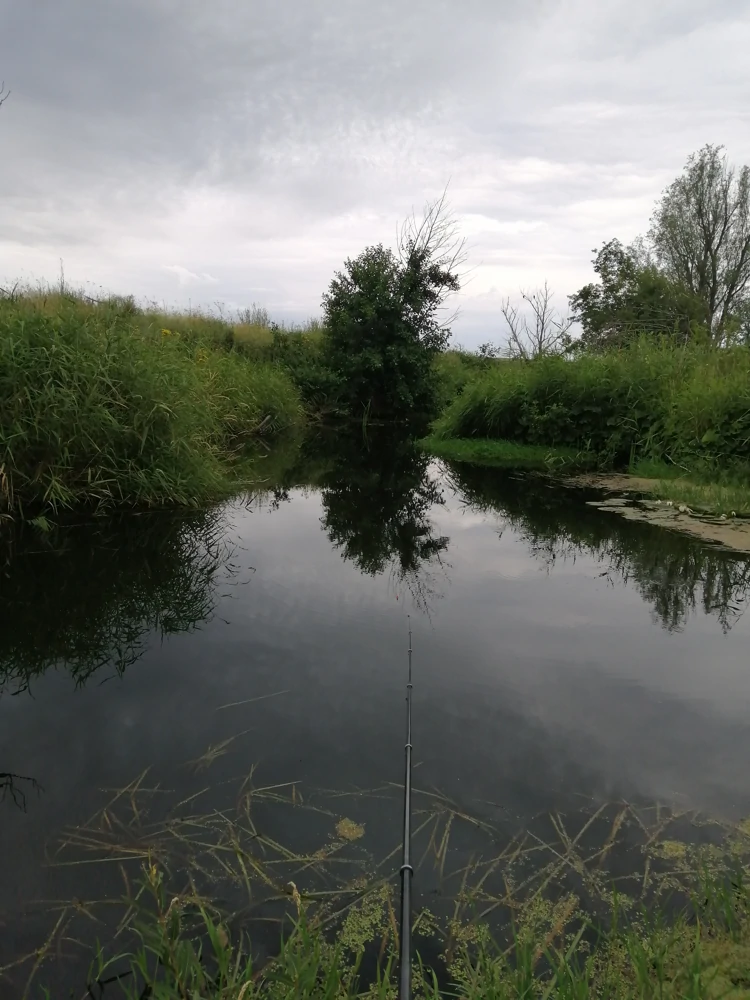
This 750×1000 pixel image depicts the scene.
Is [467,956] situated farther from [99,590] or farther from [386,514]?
[386,514]

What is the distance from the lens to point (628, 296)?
2880 centimetres

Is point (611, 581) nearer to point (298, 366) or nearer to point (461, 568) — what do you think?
point (461, 568)

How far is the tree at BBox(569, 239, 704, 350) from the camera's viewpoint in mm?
26188

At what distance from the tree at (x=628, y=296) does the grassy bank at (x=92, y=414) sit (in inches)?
838

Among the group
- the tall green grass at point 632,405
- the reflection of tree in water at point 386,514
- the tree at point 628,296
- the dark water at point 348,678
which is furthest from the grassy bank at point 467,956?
the tree at point 628,296

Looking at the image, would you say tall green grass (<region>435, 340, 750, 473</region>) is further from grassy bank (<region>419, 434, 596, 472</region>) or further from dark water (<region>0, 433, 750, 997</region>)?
dark water (<region>0, 433, 750, 997</region>)

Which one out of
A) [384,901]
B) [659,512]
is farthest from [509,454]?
[384,901]

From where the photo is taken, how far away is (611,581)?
5.09m

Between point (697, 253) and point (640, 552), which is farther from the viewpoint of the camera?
point (697, 253)

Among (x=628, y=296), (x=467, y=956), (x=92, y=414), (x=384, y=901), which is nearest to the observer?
(x=467, y=956)

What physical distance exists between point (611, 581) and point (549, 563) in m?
0.66

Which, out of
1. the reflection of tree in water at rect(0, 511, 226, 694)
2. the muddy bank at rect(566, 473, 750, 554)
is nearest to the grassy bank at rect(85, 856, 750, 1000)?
→ the reflection of tree in water at rect(0, 511, 226, 694)

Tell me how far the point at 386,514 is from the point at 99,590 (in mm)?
3833

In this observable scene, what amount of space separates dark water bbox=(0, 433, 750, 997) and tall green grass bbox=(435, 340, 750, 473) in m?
2.82
